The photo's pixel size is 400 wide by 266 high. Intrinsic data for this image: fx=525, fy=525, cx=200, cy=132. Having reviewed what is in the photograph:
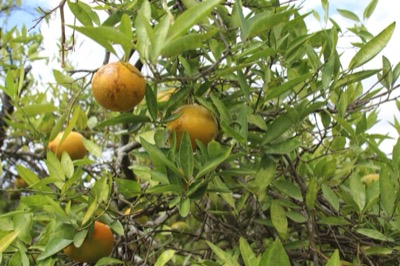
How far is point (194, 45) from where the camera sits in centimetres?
72

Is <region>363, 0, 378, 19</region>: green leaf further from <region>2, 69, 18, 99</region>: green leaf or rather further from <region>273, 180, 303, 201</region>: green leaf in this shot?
<region>2, 69, 18, 99</region>: green leaf

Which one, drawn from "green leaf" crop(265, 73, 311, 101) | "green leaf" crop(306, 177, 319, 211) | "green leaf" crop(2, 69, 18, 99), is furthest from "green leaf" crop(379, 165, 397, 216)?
"green leaf" crop(2, 69, 18, 99)

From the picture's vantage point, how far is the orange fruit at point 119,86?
93cm

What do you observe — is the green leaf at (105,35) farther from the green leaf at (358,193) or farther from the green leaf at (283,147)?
the green leaf at (358,193)

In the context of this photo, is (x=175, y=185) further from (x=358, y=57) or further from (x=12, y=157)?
(x=12, y=157)

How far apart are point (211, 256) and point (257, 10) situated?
0.61 meters

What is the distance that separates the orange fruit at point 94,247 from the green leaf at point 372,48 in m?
0.60

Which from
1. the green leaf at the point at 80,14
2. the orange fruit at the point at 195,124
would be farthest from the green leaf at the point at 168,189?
the green leaf at the point at 80,14

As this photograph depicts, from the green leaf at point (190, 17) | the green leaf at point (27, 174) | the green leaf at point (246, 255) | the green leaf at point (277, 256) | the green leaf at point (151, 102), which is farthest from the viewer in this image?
the green leaf at point (27, 174)

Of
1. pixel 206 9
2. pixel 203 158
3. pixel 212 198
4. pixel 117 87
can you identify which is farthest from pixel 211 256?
pixel 206 9

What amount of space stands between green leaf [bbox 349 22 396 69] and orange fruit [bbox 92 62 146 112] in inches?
16.4

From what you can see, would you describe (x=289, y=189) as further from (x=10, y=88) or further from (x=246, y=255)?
(x=10, y=88)

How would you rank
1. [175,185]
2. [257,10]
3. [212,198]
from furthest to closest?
1. [212,198]
2. [257,10]
3. [175,185]

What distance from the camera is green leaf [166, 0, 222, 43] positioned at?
0.66m
